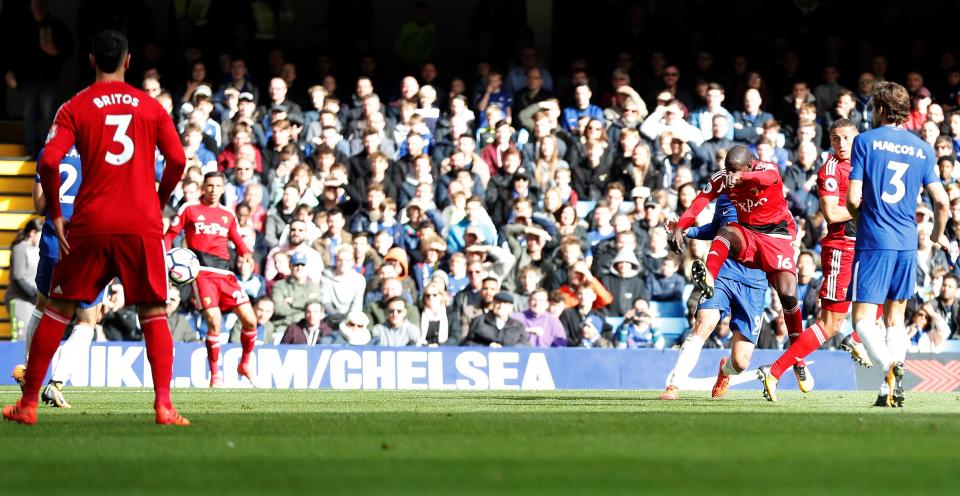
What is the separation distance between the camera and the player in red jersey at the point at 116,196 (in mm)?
8641

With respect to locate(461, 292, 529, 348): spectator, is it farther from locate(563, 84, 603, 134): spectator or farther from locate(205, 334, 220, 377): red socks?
locate(563, 84, 603, 134): spectator

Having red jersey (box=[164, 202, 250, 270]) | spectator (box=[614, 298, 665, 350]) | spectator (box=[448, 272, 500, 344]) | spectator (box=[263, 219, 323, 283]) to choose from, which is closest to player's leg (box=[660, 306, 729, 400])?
red jersey (box=[164, 202, 250, 270])

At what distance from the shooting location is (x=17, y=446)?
7.47 meters

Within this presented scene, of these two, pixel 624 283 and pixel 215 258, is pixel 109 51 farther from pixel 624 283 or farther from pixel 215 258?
pixel 624 283

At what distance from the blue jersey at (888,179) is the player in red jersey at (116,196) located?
4935mm

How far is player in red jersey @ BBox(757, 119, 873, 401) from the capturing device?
12.2 metres

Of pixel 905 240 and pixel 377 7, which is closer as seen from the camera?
pixel 905 240

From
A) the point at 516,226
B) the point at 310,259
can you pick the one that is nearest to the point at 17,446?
the point at 310,259

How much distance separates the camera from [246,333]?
16328 mm

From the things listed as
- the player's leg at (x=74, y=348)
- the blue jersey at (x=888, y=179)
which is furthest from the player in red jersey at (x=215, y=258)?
the blue jersey at (x=888, y=179)

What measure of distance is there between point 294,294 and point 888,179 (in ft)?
31.9

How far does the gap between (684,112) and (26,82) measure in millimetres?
9725

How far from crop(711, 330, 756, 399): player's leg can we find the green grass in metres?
1.96

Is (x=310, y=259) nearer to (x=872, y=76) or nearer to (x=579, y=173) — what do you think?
(x=579, y=173)
